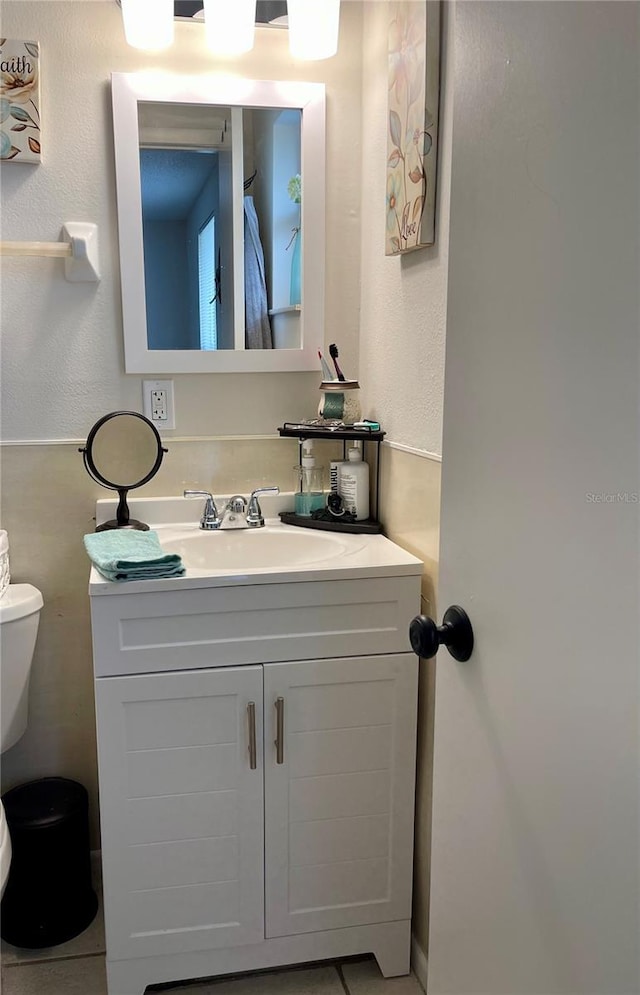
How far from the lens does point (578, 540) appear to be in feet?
2.00

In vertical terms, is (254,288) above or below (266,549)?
above

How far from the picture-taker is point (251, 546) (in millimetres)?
1714

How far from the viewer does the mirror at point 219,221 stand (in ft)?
5.57

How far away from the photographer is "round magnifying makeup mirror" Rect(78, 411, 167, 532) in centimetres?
168

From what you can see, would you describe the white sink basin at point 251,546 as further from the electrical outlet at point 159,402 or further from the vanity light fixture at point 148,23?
the vanity light fixture at point 148,23

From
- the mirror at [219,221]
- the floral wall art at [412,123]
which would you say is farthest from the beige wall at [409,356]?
the mirror at [219,221]

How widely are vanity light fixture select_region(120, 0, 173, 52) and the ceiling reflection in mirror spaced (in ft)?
0.39

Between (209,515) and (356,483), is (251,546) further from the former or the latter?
(356,483)

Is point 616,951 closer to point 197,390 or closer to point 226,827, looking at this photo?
point 226,827

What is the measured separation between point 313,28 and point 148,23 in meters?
0.34

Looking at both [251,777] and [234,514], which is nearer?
[251,777]

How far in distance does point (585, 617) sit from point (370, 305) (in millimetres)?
1302

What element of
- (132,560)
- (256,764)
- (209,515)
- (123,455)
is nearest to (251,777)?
(256,764)

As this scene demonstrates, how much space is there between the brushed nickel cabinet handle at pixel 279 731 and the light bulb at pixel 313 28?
1360mm
